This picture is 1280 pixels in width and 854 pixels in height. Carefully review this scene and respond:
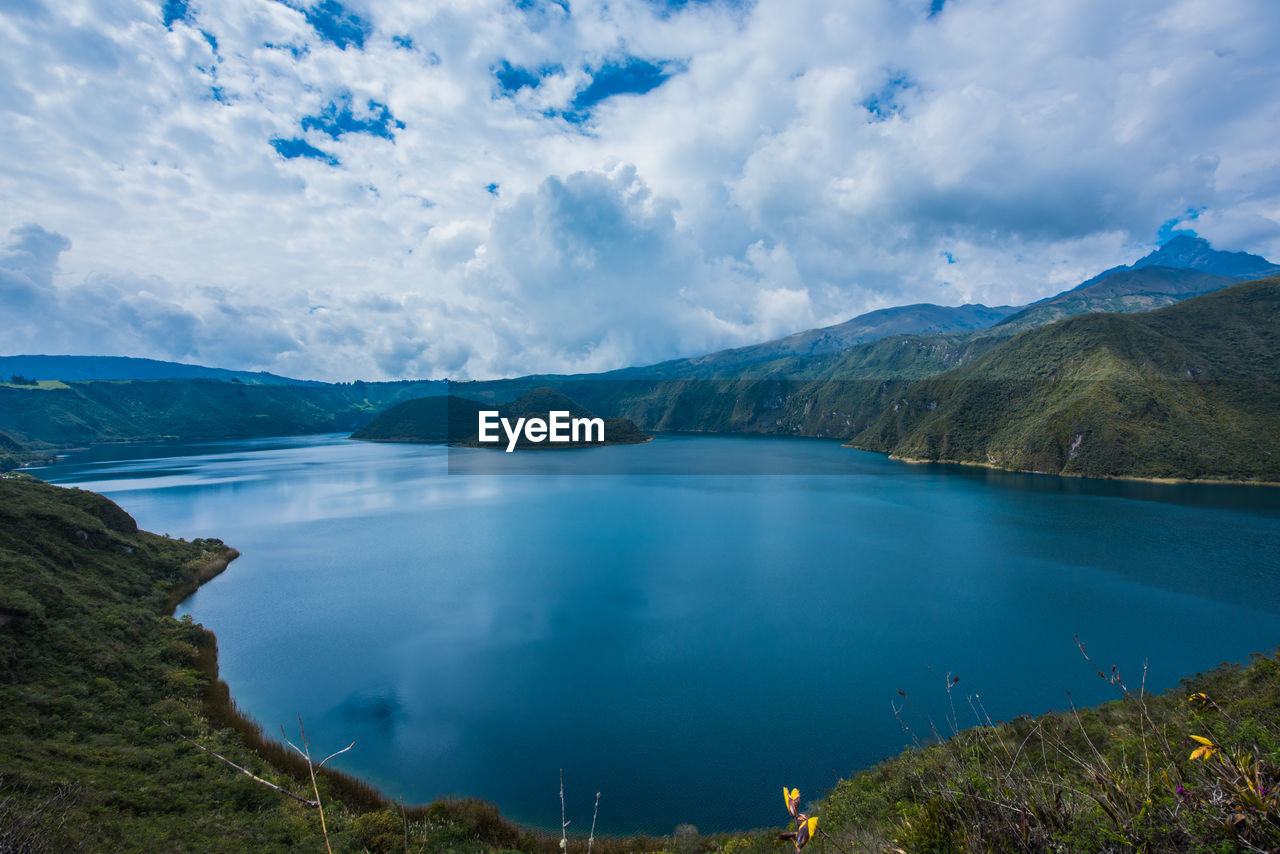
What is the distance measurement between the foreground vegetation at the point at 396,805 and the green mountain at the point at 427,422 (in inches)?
5618

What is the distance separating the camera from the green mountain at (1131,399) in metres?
72.4

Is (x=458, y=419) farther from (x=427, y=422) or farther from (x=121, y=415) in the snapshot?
(x=121, y=415)

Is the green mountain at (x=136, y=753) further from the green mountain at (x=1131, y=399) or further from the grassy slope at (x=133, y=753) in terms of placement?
the green mountain at (x=1131, y=399)

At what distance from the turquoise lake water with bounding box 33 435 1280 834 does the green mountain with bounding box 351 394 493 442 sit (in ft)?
346

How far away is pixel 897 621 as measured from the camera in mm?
26938

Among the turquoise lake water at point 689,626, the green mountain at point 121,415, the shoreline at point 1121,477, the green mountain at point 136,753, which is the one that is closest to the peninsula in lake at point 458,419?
the green mountain at point 121,415

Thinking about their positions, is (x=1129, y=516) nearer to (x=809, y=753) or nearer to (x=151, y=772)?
(x=809, y=753)

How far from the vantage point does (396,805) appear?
48.1 ft

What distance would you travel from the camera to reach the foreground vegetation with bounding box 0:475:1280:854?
4.49 metres

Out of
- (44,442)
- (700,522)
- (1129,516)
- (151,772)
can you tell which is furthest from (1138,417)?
(44,442)

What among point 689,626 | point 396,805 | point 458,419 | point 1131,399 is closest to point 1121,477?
point 1131,399

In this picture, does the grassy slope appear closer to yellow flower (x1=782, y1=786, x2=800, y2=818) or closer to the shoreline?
yellow flower (x1=782, y1=786, x2=800, y2=818)

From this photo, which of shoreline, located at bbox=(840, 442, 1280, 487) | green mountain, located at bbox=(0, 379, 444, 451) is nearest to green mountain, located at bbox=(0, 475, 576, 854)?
shoreline, located at bbox=(840, 442, 1280, 487)

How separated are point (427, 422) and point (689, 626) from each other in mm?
162779
